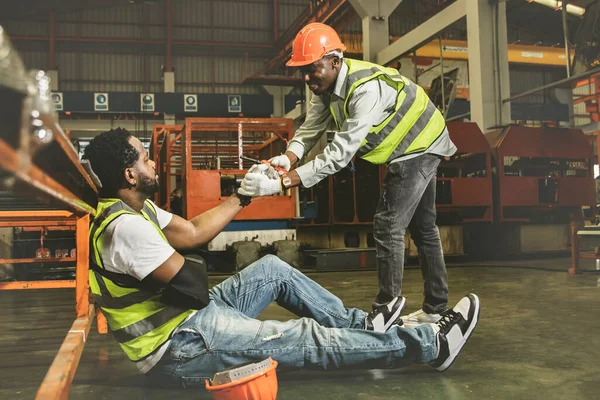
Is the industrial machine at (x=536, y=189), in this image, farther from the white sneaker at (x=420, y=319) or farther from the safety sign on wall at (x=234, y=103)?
the safety sign on wall at (x=234, y=103)

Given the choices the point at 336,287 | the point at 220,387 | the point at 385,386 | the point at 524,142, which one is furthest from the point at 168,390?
the point at 524,142

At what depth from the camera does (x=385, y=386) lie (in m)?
2.01

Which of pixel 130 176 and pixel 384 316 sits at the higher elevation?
pixel 130 176

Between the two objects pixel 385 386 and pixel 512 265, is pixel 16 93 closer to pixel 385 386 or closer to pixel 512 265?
pixel 385 386

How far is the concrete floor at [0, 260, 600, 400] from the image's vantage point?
6.43 feet

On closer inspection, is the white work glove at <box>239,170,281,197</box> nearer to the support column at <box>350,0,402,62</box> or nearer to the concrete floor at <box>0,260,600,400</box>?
the concrete floor at <box>0,260,600,400</box>

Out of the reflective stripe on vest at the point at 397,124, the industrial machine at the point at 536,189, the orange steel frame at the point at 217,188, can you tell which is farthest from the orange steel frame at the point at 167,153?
the reflective stripe on vest at the point at 397,124

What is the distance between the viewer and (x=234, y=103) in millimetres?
18344

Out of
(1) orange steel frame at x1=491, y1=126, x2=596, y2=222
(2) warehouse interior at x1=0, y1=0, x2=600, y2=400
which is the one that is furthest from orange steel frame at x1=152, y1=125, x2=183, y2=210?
(1) orange steel frame at x1=491, y1=126, x2=596, y2=222

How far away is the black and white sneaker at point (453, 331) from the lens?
207 cm

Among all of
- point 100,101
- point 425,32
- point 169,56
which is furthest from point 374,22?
point 169,56

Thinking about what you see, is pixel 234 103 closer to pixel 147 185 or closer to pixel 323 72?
pixel 323 72

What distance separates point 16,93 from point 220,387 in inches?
45.0

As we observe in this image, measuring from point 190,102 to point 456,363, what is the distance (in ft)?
55.7
